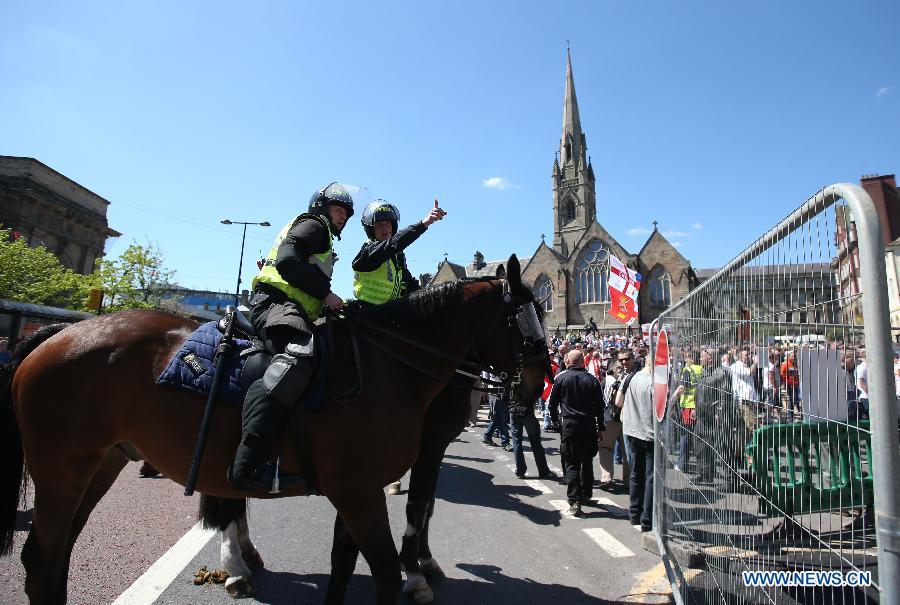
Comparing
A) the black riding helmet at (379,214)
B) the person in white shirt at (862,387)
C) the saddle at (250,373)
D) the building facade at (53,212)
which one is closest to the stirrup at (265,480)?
the saddle at (250,373)

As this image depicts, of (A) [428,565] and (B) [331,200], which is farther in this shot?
(A) [428,565]

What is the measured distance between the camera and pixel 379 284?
174 inches

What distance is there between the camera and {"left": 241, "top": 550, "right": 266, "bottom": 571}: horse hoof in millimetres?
4301

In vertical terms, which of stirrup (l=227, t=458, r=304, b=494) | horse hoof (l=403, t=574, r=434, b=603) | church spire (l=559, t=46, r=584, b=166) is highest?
church spire (l=559, t=46, r=584, b=166)

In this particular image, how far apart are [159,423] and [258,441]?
773 mm

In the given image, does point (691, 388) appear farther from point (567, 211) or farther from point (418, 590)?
point (567, 211)

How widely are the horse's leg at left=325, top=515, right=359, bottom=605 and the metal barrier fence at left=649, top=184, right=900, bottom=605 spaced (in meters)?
2.30

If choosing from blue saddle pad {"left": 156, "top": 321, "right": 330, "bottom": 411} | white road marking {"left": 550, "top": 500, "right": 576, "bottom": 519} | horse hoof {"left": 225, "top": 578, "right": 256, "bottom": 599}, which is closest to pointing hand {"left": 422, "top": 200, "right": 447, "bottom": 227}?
blue saddle pad {"left": 156, "top": 321, "right": 330, "bottom": 411}

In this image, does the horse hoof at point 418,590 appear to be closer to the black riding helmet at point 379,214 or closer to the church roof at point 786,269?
the black riding helmet at point 379,214

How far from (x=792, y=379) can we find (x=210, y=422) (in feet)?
10.1

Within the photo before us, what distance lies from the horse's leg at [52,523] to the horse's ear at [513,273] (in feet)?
10.0

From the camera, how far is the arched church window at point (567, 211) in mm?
68188

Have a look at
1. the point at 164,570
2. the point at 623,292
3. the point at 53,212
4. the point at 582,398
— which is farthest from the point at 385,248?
the point at 53,212

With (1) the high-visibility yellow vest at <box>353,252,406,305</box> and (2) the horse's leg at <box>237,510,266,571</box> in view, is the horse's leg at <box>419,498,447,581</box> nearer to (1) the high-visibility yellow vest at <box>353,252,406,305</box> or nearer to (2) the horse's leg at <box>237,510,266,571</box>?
(2) the horse's leg at <box>237,510,266,571</box>
